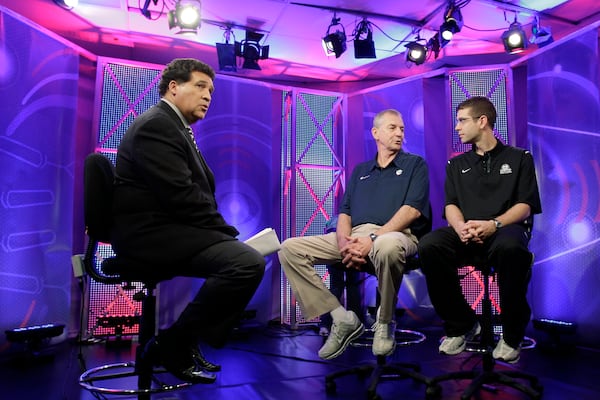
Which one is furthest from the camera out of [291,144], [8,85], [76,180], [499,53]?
[499,53]

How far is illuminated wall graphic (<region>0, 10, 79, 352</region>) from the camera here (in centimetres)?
347

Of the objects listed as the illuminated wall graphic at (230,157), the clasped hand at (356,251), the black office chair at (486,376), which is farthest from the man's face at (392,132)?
the illuminated wall graphic at (230,157)

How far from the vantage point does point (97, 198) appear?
6.56ft

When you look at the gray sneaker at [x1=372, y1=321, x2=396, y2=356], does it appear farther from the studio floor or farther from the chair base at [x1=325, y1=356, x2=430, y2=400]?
the studio floor

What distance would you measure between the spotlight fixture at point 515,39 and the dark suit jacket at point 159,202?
419cm

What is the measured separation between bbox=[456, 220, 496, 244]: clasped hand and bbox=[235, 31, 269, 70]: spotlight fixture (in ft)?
11.7

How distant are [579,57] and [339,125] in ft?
7.93

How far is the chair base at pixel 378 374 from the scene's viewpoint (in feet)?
7.57

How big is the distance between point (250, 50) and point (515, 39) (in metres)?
2.81

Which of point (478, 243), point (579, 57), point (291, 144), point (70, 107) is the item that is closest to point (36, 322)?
point (70, 107)

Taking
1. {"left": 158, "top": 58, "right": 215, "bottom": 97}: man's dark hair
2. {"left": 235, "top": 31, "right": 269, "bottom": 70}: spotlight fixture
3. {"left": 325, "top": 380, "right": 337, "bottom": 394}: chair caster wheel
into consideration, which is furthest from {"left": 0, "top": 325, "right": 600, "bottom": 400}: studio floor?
{"left": 235, "top": 31, "right": 269, "bottom": 70}: spotlight fixture

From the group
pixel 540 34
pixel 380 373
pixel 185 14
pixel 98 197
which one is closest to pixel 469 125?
pixel 380 373

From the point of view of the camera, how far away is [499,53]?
236 inches

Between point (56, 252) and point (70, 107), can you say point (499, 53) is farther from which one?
point (56, 252)
